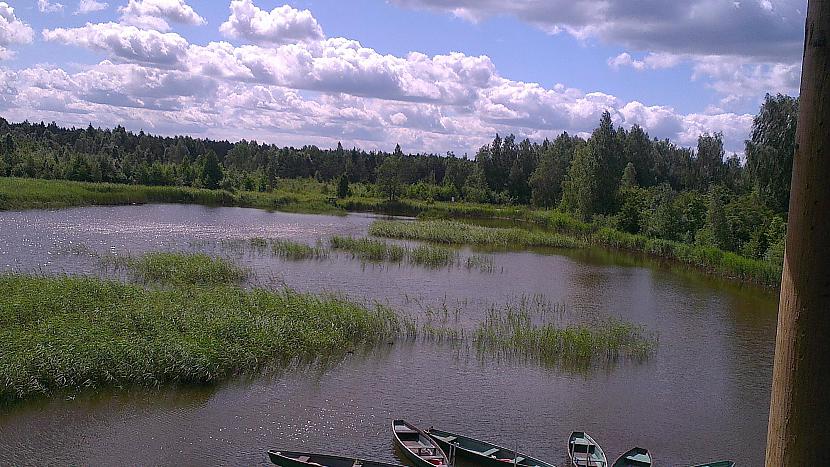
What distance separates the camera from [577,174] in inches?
2953

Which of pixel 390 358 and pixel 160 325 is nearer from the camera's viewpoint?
pixel 160 325

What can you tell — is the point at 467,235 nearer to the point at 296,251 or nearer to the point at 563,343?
the point at 296,251

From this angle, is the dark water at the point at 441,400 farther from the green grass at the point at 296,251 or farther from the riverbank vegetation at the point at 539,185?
the riverbank vegetation at the point at 539,185

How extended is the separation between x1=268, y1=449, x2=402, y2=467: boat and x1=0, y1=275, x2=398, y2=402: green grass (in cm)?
518

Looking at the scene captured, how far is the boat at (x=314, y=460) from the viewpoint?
569 inches

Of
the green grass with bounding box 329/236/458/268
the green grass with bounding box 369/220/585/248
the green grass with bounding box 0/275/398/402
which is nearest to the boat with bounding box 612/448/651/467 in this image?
the green grass with bounding box 0/275/398/402

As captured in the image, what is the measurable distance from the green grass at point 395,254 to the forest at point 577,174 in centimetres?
1840

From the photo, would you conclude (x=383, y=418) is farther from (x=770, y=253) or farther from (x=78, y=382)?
(x=770, y=253)

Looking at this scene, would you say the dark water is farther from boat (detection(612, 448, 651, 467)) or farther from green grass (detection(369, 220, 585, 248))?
green grass (detection(369, 220, 585, 248))

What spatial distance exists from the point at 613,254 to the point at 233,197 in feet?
154

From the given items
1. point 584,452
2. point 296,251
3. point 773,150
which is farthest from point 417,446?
point 773,150

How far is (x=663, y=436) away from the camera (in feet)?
61.2

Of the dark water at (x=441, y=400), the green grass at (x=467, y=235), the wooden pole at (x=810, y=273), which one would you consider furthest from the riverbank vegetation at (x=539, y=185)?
the wooden pole at (x=810, y=273)

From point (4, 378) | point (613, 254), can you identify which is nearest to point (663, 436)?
point (4, 378)
